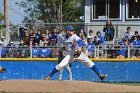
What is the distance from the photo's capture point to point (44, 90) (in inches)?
528

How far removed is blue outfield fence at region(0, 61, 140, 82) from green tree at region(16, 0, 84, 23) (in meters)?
30.1

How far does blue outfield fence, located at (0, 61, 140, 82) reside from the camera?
20594 mm

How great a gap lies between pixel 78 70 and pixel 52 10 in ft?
108

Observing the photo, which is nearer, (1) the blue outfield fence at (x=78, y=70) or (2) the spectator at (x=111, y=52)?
(1) the blue outfield fence at (x=78, y=70)

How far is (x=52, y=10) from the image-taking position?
53344mm

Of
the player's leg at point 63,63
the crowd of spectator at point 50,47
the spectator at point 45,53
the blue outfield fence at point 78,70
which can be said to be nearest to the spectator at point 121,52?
the crowd of spectator at point 50,47

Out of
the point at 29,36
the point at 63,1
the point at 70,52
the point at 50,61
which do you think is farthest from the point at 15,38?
the point at 63,1

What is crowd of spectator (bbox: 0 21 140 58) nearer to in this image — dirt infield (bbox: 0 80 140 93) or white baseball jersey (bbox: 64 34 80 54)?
white baseball jersey (bbox: 64 34 80 54)

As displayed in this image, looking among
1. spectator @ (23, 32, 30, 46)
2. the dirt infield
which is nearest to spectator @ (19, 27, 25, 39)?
spectator @ (23, 32, 30, 46)

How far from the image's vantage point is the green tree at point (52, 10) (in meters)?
52.5

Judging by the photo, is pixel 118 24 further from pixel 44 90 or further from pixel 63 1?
pixel 63 1

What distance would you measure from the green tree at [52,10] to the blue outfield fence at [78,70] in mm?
30115

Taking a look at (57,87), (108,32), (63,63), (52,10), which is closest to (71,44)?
(63,63)

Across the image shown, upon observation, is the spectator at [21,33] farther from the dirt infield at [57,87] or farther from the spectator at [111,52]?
Result: the dirt infield at [57,87]
